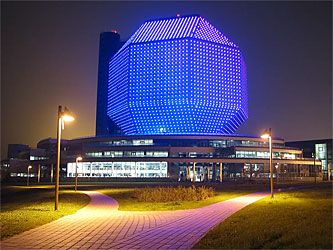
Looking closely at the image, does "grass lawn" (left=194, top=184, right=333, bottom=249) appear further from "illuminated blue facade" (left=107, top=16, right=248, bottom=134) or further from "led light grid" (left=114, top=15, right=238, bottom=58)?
"led light grid" (left=114, top=15, right=238, bottom=58)

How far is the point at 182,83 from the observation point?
129 meters

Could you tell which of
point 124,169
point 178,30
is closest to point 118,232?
point 124,169

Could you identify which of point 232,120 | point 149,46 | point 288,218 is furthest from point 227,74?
point 288,218

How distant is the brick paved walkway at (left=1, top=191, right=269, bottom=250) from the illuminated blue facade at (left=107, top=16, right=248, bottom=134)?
111160 mm

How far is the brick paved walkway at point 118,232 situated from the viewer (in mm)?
10586

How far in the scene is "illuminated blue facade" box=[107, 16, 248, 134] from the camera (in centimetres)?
12838

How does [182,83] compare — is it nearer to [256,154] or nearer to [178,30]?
[178,30]

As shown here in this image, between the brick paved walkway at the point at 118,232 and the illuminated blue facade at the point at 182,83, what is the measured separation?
111 meters

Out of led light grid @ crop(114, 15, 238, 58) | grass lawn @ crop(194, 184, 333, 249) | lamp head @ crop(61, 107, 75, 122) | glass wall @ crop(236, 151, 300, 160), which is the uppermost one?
led light grid @ crop(114, 15, 238, 58)

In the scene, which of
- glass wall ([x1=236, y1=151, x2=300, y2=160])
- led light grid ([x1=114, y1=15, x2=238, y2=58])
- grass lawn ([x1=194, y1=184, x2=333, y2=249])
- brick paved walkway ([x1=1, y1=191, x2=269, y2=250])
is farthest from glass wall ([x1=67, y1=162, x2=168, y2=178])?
grass lawn ([x1=194, y1=184, x2=333, y2=249])

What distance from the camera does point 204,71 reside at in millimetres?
131750

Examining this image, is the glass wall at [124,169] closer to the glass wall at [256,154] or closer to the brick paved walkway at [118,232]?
the glass wall at [256,154]

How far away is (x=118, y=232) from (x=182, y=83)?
118 metres

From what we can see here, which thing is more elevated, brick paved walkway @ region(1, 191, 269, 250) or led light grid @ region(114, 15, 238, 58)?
led light grid @ region(114, 15, 238, 58)
